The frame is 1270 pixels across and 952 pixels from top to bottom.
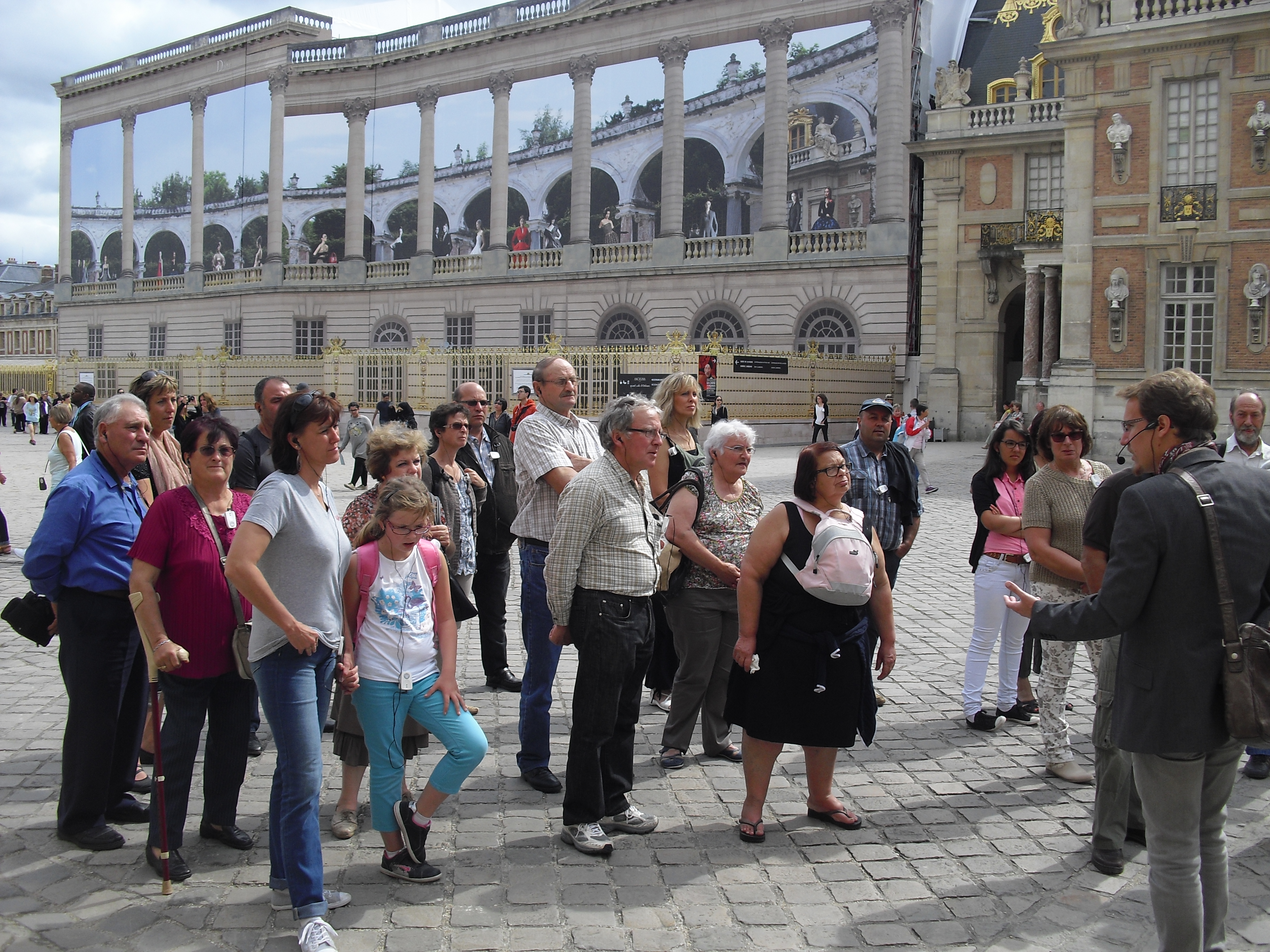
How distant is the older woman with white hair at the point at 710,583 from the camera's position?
18.1 ft

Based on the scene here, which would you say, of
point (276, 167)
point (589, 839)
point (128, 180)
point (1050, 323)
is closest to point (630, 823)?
point (589, 839)

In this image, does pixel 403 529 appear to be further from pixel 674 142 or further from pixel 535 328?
pixel 535 328

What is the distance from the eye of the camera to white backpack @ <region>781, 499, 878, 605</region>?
4539 mm

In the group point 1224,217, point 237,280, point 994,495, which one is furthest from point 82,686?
point 237,280

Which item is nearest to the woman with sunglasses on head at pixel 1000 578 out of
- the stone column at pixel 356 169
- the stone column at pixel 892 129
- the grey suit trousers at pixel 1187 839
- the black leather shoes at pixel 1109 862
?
the black leather shoes at pixel 1109 862

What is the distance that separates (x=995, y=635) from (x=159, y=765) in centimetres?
462

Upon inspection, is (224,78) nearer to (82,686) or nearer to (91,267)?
(91,267)

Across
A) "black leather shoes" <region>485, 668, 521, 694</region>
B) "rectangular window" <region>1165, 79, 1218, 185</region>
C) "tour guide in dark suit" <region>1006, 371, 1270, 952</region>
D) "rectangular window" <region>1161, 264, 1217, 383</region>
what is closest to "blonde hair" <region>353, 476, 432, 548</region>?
"tour guide in dark suit" <region>1006, 371, 1270, 952</region>

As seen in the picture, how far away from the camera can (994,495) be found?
6.52 metres

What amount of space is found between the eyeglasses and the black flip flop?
2289 millimetres

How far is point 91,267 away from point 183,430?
201 feet

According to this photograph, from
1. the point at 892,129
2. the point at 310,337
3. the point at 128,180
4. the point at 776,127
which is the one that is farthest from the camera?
the point at 128,180

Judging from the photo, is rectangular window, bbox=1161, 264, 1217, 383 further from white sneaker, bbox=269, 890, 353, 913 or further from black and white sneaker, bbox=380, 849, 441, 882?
white sneaker, bbox=269, 890, 353, 913

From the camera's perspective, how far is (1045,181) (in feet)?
102
